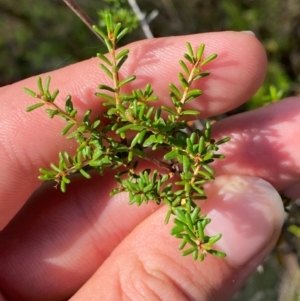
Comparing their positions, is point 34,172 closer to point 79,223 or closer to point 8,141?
point 8,141

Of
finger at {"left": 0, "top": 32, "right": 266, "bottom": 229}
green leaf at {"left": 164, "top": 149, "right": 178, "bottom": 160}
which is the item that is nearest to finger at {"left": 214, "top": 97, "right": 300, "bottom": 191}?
finger at {"left": 0, "top": 32, "right": 266, "bottom": 229}

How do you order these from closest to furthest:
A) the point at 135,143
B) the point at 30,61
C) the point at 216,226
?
the point at 135,143 < the point at 216,226 < the point at 30,61

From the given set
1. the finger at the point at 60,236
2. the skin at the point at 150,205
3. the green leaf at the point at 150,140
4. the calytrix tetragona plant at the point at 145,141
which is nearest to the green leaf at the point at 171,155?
the calytrix tetragona plant at the point at 145,141

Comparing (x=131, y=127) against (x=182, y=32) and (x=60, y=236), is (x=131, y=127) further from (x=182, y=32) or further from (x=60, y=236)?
(x=182, y=32)

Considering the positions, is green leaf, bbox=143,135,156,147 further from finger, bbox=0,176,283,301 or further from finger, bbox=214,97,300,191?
finger, bbox=214,97,300,191

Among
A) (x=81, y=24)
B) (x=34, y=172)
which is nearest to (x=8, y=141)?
(x=34, y=172)

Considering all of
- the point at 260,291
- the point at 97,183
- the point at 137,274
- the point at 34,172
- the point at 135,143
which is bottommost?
the point at 260,291
